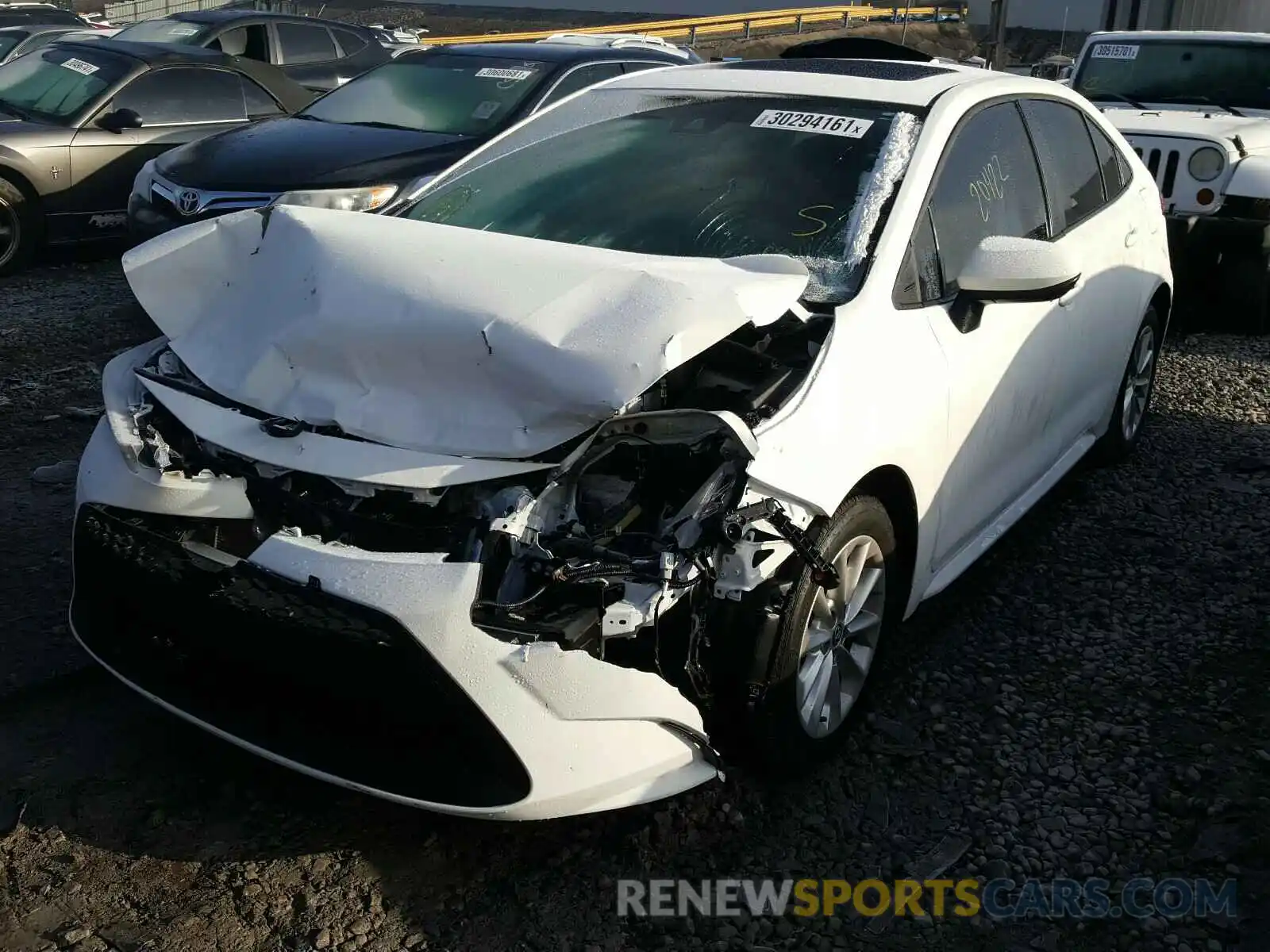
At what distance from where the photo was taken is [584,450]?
2740 millimetres

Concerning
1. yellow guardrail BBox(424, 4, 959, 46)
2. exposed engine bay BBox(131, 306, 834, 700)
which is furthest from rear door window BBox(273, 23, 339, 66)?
yellow guardrail BBox(424, 4, 959, 46)

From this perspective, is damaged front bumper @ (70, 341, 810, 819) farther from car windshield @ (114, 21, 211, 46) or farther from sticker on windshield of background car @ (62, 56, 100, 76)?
car windshield @ (114, 21, 211, 46)

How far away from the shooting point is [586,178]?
387 cm

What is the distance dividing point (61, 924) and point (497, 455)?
1353 mm

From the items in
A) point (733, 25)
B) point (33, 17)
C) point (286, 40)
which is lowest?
point (733, 25)

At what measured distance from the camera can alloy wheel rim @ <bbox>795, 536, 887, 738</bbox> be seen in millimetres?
2986

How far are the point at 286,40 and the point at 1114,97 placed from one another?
24.6 feet

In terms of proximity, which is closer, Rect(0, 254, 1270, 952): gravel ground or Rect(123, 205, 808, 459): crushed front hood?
Rect(0, 254, 1270, 952): gravel ground

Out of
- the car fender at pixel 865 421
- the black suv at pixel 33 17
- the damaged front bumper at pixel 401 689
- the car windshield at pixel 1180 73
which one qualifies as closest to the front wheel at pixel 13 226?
the damaged front bumper at pixel 401 689

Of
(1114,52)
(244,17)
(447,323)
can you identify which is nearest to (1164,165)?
(1114,52)

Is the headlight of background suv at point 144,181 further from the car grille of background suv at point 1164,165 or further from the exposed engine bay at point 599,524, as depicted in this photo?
the car grille of background suv at point 1164,165

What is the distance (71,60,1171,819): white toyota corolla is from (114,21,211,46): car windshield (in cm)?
863

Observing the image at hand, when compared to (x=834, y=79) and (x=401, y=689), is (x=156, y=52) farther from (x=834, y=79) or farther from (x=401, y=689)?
(x=401, y=689)

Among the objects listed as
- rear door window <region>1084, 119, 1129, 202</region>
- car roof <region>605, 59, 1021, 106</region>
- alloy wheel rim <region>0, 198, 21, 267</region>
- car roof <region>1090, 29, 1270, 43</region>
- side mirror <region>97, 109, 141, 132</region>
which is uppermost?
car roof <region>605, 59, 1021, 106</region>
